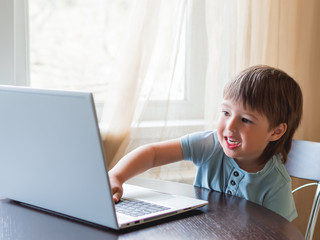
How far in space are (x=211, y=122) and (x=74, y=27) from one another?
0.66 m

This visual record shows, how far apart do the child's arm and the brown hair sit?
219 mm

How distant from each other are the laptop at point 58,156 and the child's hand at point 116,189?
0.06 meters

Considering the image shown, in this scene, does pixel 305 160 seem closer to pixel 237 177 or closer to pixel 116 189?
pixel 237 177

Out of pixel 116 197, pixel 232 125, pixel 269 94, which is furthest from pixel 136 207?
pixel 269 94

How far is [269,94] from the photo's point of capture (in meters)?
1.22

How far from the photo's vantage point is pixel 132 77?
1.73m

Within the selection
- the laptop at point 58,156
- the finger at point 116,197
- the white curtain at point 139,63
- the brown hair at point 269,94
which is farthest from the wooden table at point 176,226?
the white curtain at point 139,63

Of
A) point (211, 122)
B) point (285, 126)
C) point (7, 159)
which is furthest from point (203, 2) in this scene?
point (7, 159)

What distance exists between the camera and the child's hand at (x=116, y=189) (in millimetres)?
1014

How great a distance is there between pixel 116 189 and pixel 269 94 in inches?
18.5

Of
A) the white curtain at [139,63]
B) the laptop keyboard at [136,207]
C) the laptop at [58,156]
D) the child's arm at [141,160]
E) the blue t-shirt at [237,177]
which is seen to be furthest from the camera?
the white curtain at [139,63]

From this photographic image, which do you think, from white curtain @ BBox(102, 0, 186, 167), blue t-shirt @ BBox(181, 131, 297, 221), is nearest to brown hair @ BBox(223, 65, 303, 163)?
blue t-shirt @ BBox(181, 131, 297, 221)

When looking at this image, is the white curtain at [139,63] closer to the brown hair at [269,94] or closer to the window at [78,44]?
the window at [78,44]

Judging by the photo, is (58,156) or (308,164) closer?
(58,156)
